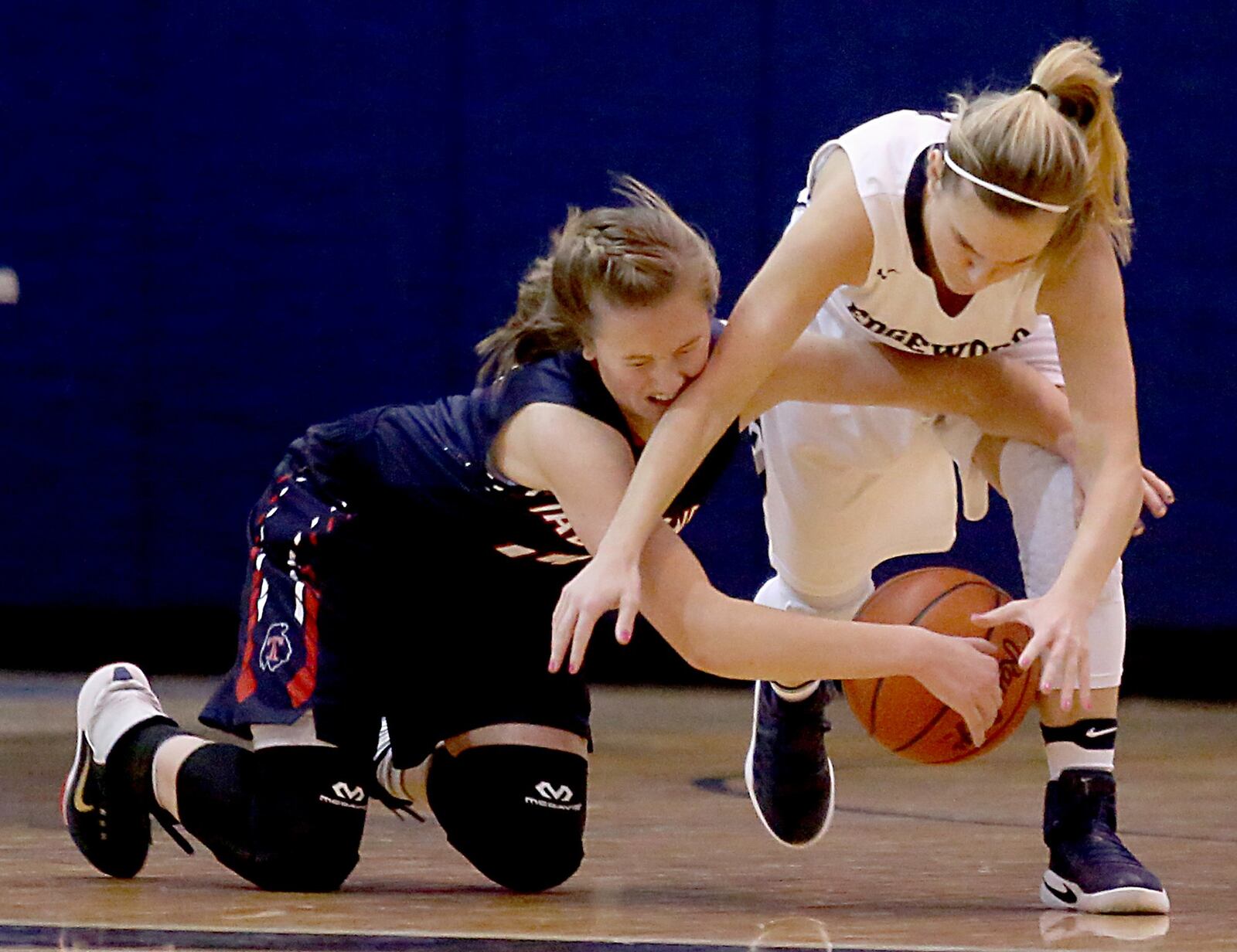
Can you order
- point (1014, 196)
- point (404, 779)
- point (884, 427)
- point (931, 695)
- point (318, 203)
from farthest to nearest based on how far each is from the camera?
point (318, 203), point (884, 427), point (404, 779), point (931, 695), point (1014, 196)

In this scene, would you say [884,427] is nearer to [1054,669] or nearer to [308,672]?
[1054,669]

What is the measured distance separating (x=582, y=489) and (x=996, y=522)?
2925 millimetres

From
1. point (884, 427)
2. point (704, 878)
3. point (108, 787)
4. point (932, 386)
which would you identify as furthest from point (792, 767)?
point (108, 787)

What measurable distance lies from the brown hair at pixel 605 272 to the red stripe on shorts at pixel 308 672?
0.40 metres

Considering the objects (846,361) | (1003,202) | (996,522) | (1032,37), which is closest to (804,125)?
(1032,37)

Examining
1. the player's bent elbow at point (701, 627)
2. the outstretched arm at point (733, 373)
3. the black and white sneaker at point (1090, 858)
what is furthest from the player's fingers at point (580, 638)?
the black and white sneaker at point (1090, 858)

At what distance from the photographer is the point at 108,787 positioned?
2299mm

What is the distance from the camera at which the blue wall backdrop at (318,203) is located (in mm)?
4840

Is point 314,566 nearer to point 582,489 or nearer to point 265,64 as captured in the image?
point 582,489

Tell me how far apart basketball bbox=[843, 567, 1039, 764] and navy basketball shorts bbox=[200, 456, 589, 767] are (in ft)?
1.33

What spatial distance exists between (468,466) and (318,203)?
298 cm

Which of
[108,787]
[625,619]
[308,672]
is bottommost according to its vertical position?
[108,787]

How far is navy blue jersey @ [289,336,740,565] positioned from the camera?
216 centimetres

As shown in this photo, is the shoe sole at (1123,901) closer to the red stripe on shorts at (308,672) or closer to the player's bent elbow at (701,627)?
the player's bent elbow at (701,627)
